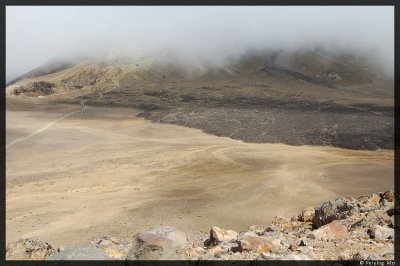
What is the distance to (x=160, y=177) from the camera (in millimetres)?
23188

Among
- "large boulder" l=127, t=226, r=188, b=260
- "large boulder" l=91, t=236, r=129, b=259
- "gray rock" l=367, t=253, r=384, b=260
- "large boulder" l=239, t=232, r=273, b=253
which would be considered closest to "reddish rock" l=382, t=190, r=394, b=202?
"gray rock" l=367, t=253, r=384, b=260

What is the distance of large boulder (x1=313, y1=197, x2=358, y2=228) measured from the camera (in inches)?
402

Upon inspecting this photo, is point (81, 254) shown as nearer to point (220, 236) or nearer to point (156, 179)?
point (220, 236)

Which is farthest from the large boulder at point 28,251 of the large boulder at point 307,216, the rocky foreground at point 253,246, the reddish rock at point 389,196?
the reddish rock at point 389,196

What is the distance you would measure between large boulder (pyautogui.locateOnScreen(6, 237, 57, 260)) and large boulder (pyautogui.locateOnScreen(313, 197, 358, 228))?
20.9 feet

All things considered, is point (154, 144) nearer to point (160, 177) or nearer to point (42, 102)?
point (160, 177)

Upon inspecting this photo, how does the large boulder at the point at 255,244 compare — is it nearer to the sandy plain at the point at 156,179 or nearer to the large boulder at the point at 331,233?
the large boulder at the point at 331,233

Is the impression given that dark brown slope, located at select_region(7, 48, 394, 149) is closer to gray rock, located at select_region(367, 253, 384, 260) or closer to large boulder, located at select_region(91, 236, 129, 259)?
large boulder, located at select_region(91, 236, 129, 259)

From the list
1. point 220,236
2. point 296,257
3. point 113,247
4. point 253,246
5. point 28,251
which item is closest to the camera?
point 296,257

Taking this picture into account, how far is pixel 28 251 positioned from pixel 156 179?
15306mm

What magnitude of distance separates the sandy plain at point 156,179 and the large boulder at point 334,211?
5.19 m

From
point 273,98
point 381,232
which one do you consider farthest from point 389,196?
point 273,98

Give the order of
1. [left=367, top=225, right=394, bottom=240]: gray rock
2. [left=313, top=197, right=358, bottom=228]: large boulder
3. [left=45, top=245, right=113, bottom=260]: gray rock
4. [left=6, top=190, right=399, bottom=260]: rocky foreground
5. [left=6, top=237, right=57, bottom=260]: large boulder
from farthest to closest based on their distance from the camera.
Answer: [left=313, top=197, right=358, bottom=228]: large boulder, [left=367, top=225, right=394, bottom=240]: gray rock, [left=6, top=237, right=57, bottom=260]: large boulder, [left=6, top=190, right=399, bottom=260]: rocky foreground, [left=45, top=245, right=113, bottom=260]: gray rock

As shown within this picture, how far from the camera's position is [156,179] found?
2280 cm
